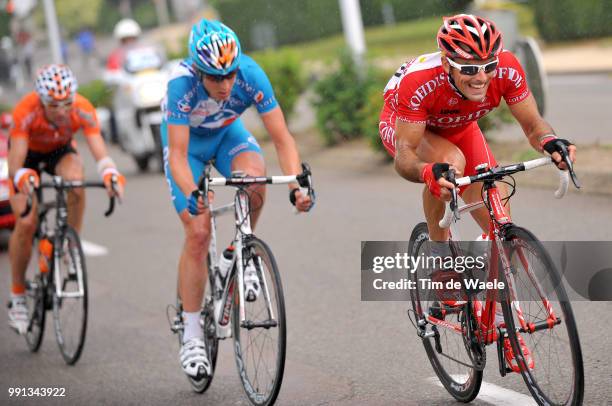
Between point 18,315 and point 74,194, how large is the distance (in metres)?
1.04

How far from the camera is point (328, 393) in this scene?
20.5 feet

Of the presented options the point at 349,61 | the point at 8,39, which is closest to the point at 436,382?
the point at 349,61

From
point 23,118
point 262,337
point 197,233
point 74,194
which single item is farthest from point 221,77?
point 74,194

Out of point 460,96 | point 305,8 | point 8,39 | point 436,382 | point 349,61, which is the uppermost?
point 8,39

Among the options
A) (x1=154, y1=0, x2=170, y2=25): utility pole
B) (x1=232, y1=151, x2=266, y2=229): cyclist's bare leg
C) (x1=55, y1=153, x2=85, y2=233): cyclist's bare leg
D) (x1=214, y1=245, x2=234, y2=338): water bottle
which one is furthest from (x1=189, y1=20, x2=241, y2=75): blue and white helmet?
(x1=154, y1=0, x2=170, y2=25): utility pole

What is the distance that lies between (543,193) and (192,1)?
4484 cm

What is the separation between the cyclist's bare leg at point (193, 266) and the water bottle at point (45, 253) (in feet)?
6.29

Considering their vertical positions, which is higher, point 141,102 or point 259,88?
point 141,102

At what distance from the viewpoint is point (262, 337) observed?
587 cm

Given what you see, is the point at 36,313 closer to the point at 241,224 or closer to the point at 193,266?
the point at 193,266

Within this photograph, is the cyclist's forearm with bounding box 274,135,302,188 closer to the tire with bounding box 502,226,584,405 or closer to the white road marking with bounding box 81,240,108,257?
the tire with bounding box 502,226,584,405

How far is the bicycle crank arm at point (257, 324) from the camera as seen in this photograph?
18.7ft

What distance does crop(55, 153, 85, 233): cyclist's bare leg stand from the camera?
26.8 ft

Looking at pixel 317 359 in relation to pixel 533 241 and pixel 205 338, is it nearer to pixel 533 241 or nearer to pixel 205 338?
pixel 205 338
